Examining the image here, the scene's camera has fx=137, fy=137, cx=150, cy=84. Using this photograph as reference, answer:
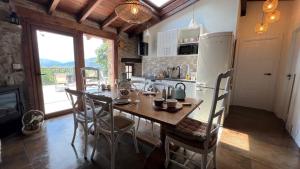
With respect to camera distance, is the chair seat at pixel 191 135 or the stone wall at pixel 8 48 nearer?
the chair seat at pixel 191 135

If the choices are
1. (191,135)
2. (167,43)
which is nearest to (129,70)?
(167,43)

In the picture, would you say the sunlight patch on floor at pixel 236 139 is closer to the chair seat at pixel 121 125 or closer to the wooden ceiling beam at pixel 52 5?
the chair seat at pixel 121 125

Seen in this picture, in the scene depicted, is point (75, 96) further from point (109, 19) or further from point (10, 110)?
point (109, 19)

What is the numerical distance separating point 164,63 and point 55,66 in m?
2.87

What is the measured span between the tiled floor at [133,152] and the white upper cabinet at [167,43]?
2.12m

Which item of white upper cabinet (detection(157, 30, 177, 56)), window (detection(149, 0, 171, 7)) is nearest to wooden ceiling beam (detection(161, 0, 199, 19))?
window (detection(149, 0, 171, 7))

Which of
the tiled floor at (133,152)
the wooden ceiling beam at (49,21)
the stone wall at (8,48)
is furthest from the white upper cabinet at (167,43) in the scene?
the stone wall at (8,48)

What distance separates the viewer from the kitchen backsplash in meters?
3.72

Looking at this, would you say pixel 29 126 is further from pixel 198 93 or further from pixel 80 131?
pixel 198 93

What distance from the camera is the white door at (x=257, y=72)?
3.86 metres

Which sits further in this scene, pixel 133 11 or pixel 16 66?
pixel 16 66

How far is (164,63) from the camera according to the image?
422cm

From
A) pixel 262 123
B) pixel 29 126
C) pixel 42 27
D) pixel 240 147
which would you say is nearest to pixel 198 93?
pixel 240 147

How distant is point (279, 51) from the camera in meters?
3.73
